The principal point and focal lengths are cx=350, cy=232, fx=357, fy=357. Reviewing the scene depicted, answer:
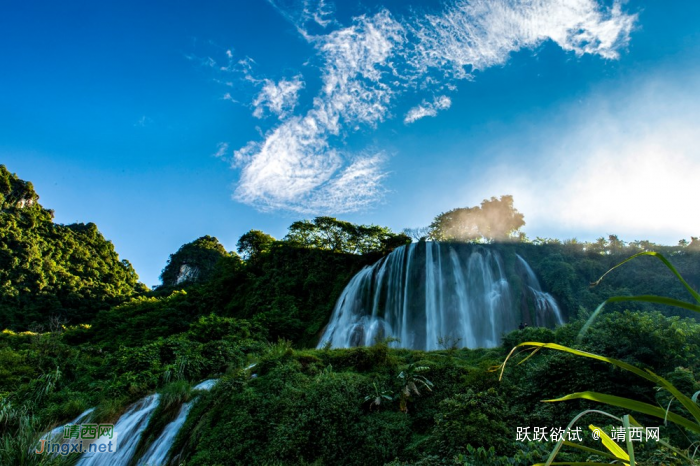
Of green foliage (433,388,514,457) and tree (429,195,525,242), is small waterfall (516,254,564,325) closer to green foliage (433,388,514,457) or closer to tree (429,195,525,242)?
tree (429,195,525,242)

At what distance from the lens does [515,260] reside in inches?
858

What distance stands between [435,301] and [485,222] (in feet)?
56.8

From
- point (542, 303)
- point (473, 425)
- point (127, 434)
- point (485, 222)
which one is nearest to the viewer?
point (473, 425)

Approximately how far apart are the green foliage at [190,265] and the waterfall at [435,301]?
3477cm

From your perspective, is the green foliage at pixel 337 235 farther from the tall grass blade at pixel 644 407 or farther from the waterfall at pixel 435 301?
the tall grass blade at pixel 644 407

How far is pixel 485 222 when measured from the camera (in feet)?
112

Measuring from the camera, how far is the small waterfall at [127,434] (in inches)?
307

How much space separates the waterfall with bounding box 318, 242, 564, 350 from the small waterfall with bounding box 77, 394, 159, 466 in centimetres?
933

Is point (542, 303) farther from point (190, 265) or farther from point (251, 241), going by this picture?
point (190, 265)

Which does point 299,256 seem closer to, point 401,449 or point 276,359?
point 276,359

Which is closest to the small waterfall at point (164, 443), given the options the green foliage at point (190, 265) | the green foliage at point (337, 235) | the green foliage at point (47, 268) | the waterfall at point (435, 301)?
the waterfall at point (435, 301)

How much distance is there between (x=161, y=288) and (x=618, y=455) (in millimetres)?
55179

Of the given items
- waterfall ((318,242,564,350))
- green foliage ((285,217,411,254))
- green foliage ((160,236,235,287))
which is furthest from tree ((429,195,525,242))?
green foliage ((160,236,235,287))

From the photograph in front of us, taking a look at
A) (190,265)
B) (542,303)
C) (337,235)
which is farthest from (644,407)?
(190,265)
